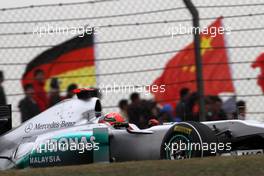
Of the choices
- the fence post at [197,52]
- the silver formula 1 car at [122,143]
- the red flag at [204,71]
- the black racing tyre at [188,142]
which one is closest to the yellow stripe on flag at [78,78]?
the red flag at [204,71]

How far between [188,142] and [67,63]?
10.4 ft

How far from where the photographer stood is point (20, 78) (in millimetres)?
10406

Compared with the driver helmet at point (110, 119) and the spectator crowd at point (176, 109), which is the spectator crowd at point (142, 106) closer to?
the spectator crowd at point (176, 109)

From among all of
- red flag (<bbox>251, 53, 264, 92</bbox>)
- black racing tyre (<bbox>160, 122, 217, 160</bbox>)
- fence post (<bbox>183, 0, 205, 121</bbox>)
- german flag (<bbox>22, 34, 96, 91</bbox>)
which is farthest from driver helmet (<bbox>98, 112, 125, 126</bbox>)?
red flag (<bbox>251, 53, 264, 92</bbox>)

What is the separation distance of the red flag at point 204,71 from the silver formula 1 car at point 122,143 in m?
1.89

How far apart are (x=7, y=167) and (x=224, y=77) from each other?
10.1 feet

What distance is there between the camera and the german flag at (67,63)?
33.7 feet

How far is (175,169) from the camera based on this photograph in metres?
6.52

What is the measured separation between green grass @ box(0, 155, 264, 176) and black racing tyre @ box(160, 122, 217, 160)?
1.81ft

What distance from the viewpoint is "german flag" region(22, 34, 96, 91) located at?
33.7ft

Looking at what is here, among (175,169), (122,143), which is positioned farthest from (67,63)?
(175,169)

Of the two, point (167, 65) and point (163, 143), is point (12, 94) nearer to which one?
point (167, 65)

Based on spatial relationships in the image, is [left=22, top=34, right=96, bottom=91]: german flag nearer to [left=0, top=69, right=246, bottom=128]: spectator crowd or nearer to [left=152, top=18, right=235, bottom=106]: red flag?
[left=0, top=69, right=246, bottom=128]: spectator crowd

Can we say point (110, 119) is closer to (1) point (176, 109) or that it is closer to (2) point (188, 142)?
(2) point (188, 142)
